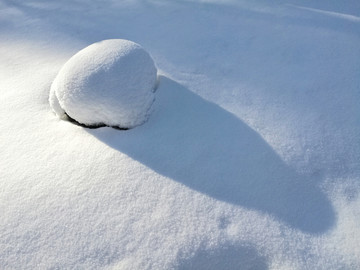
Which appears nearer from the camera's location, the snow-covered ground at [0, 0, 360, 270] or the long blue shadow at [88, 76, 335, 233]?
the snow-covered ground at [0, 0, 360, 270]

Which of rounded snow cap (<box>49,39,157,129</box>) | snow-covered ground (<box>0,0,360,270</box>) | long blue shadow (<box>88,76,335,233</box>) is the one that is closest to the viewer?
snow-covered ground (<box>0,0,360,270</box>)

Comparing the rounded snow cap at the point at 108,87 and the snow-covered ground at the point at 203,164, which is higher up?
the rounded snow cap at the point at 108,87

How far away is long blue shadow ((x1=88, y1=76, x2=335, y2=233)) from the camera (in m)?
1.35

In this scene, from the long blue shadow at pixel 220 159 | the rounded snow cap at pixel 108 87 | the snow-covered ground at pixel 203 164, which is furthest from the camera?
the rounded snow cap at pixel 108 87

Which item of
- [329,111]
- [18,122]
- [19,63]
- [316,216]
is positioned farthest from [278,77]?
[19,63]

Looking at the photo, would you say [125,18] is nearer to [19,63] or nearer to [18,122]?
[19,63]

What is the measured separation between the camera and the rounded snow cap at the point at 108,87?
5.11 feet

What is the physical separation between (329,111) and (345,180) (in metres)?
0.46

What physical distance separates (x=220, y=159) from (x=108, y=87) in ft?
2.30

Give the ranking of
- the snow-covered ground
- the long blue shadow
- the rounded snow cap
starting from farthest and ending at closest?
the rounded snow cap
the long blue shadow
the snow-covered ground

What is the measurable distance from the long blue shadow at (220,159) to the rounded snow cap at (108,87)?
79 millimetres

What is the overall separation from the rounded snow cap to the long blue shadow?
79mm

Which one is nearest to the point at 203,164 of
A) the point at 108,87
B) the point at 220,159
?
the point at 220,159

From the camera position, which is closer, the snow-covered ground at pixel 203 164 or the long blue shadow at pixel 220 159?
the snow-covered ground at pixel 203 164
